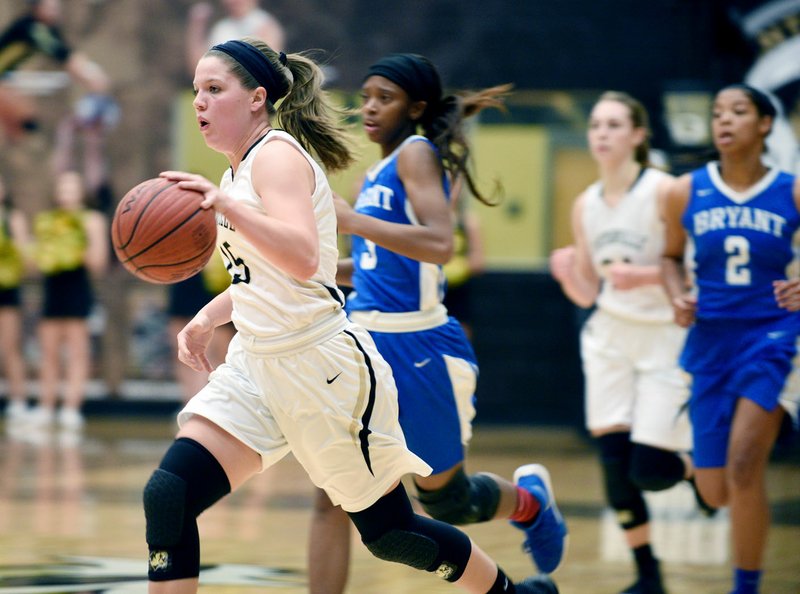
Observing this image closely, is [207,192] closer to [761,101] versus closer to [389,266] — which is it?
[389,266]

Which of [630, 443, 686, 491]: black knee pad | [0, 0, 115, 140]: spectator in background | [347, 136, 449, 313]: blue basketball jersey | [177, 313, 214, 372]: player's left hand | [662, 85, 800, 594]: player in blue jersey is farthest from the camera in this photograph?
[0, 0, 115, 140]: spectator in background

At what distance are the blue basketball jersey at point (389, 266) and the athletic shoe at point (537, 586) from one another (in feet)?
3.75

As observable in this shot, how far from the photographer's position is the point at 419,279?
5070mm

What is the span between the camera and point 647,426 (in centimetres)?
575

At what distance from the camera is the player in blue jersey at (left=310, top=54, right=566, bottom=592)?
4883 millimetres

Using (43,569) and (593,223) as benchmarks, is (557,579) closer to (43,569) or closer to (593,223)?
(593,223)

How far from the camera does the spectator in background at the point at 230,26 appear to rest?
13.2 meters

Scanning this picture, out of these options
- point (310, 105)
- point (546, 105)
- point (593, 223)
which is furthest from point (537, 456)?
point (310, 105)

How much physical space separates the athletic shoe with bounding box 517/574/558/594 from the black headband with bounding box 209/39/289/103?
185cm

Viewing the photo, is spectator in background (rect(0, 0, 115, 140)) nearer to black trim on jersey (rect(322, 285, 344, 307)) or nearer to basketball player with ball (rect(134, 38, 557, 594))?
basketball player with ball (rect(134, 38, 557, 594))

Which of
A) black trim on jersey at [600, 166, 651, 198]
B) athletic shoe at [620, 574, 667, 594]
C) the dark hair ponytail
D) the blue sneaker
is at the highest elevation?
the dark hair ponytail

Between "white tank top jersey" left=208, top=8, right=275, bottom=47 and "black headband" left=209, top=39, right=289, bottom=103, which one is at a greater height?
"white tank top jersey" left=208, top=8, right=275, bottom=47

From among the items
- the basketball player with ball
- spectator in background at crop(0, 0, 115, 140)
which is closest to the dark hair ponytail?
the basketball player with ball

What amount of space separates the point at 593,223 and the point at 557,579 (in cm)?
167
